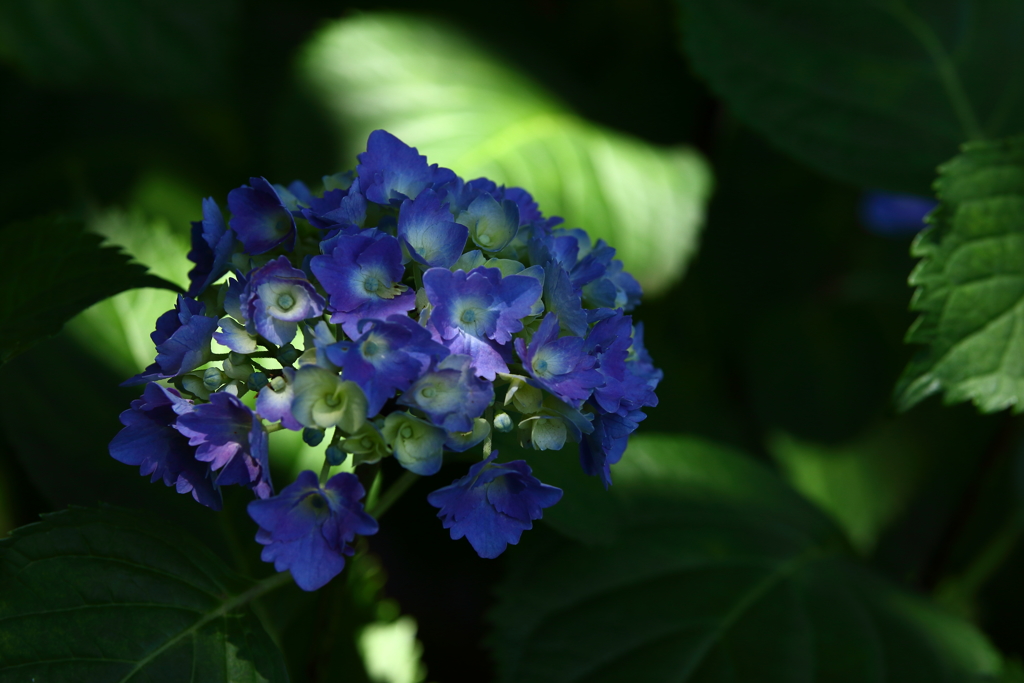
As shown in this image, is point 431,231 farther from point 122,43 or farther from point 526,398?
point 122,43

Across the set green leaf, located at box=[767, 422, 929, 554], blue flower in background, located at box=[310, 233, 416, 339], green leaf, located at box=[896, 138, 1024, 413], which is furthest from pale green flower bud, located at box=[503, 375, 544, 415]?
green leaf, located at box=[767, 422, 929, 554]

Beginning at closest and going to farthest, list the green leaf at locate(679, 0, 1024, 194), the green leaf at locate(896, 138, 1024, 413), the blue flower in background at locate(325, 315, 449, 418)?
1. the blue flower in background at locate(325, 315, 449, 418)
2. the green leaf at locate(896, 138, 1024, 413)
3. the green leaf at locate(679, 0, 1024, 194)

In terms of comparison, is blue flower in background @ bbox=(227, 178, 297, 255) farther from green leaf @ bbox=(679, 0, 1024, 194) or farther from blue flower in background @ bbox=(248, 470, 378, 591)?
green leaf @ bbox=(679, 0, 1024, 194)

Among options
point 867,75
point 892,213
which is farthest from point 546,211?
point 892,213

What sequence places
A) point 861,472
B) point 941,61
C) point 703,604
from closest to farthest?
point 703,604 → point 941,61 → point 861,472

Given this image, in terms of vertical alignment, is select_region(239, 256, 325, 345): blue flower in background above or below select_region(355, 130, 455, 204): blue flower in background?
below

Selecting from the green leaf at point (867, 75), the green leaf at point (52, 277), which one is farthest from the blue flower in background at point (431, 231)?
the green leaf at point (867, 75)
